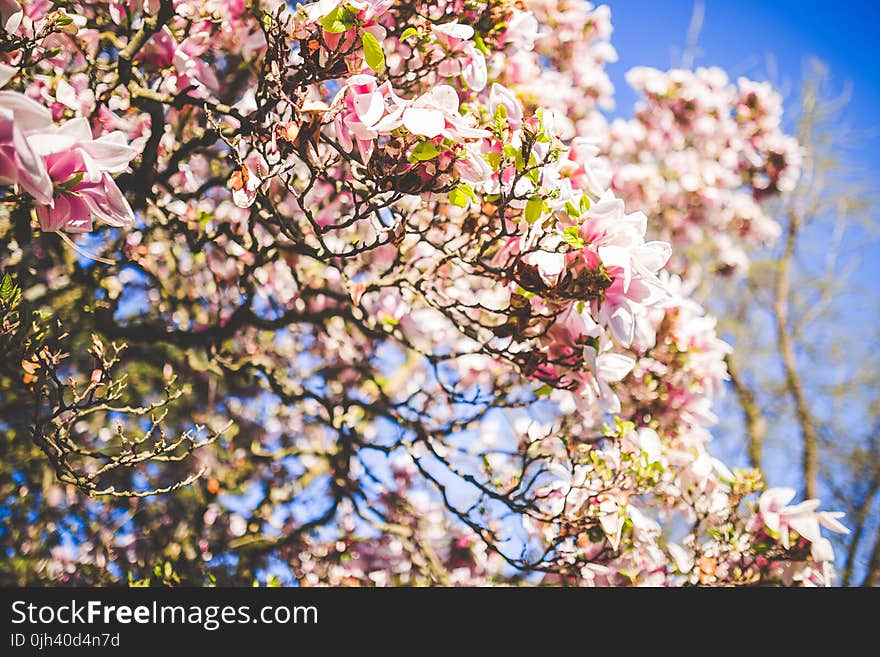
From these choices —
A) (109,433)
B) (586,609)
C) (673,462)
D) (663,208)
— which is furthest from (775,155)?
(109,433)

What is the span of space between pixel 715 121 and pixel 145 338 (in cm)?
492

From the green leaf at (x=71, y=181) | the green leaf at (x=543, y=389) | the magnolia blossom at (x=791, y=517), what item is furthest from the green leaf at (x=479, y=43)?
the magnolia blossom at (x=791, y=517)

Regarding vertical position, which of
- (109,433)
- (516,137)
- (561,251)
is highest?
(109,433)

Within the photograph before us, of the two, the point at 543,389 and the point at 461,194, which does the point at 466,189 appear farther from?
the point at 543,389

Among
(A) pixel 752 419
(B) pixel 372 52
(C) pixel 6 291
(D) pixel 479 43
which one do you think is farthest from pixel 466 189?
(A) pixel 752 419

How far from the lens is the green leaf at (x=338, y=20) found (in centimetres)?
146

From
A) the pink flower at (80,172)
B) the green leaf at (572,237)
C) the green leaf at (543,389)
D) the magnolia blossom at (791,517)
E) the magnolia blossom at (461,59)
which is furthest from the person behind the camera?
the magnolia blossom at (791,517)

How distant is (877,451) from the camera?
7.61m

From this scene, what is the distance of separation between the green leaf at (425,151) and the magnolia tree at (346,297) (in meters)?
0.01

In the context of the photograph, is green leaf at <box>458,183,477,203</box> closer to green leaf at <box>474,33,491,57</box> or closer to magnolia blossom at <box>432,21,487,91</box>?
magnolia blossom at <box>432,21,487,91</box>

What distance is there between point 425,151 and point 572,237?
0.46 metres

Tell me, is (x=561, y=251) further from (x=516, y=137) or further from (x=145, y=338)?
(x=145, y=338)

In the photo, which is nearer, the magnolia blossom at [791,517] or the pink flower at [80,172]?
the pink flower at [80,172]

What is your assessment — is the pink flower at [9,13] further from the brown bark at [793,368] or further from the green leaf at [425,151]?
the brown bark at [793,368]
